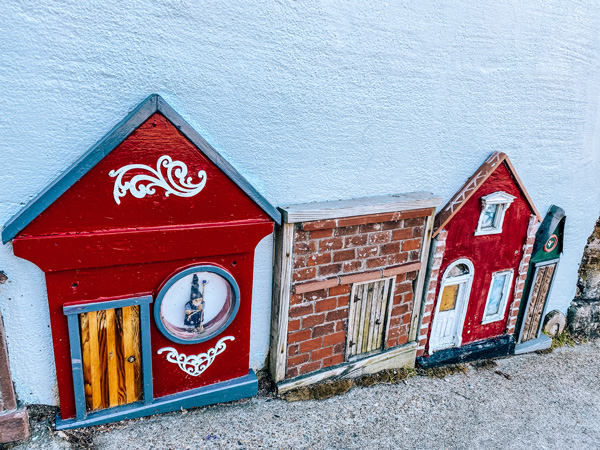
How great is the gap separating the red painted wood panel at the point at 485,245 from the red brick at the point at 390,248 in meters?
0.49

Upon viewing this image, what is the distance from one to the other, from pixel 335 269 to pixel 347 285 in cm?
17

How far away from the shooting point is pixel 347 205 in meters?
2.83

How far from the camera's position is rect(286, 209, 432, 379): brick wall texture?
9.25 feet

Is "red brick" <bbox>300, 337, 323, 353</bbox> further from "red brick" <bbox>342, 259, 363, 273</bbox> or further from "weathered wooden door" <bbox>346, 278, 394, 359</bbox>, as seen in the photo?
"red brick" <bbox>342, 259, 363, 273</bbox>

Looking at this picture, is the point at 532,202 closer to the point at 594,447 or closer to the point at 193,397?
the point at 594,447

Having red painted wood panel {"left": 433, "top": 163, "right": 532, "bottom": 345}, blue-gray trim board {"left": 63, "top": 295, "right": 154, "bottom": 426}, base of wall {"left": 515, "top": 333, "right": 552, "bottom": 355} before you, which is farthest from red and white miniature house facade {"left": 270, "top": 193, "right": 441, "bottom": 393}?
base of wall {"left": 515, "top": 333, "right": 552, "bottom": 355}

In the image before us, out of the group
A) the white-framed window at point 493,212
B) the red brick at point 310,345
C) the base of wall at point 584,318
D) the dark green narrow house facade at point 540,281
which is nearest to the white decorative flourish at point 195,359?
the red brick at point 310,345

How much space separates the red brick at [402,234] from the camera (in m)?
3.10

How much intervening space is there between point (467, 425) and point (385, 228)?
5.08ft

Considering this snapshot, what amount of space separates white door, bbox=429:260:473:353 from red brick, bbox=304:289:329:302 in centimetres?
114

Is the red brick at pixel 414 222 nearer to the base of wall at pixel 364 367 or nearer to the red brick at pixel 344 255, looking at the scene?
the red brick at pixel 344 255

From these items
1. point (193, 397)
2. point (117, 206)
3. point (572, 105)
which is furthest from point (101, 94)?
point (572, 105)

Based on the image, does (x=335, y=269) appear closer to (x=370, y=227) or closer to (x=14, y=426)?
(x=370, y=227)

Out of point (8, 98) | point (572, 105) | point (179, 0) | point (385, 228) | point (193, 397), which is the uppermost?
point (179, 0)
